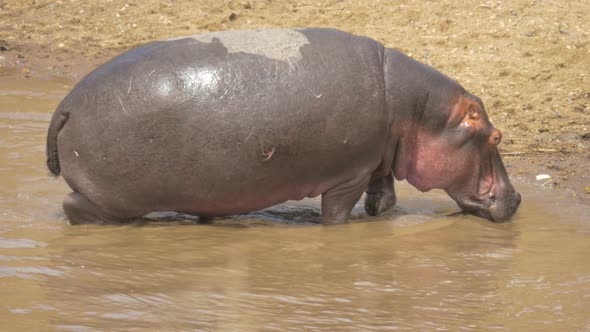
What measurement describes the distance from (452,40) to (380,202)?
441 cm

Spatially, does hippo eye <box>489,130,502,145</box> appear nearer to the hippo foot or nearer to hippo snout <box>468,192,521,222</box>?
hippo snout <box>468,192,521,222</box>

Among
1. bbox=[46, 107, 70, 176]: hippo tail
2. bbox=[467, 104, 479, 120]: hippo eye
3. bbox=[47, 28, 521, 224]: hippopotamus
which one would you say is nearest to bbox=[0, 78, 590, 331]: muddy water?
bbox=[47, 28, 521, 224]: hippopotamus

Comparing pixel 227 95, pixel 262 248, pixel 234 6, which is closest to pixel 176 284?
pixel 262 248

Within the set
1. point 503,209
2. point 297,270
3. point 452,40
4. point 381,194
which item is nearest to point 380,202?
point 381,194

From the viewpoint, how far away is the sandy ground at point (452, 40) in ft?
30.5

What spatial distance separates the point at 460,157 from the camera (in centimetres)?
710

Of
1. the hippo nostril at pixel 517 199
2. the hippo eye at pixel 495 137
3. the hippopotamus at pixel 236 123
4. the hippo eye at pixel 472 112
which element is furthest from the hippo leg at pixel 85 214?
the hippo nostril at pixel 517 199

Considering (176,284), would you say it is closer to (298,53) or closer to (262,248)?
(262,248)

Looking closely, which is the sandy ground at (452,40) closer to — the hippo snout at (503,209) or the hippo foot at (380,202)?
the hippo snout at (503,209)

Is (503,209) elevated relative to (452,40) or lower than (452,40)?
lower

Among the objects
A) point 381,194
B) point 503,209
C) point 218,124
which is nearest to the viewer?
point 218,124

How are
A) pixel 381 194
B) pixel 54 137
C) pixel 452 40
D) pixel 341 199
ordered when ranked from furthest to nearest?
pixel 452 40 < pixel 381 194 < pixel 341 199 < pixel 54 137

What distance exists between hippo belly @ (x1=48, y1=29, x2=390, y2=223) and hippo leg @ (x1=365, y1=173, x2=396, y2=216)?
68 centimetres

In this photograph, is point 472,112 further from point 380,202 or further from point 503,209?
point 380,202
